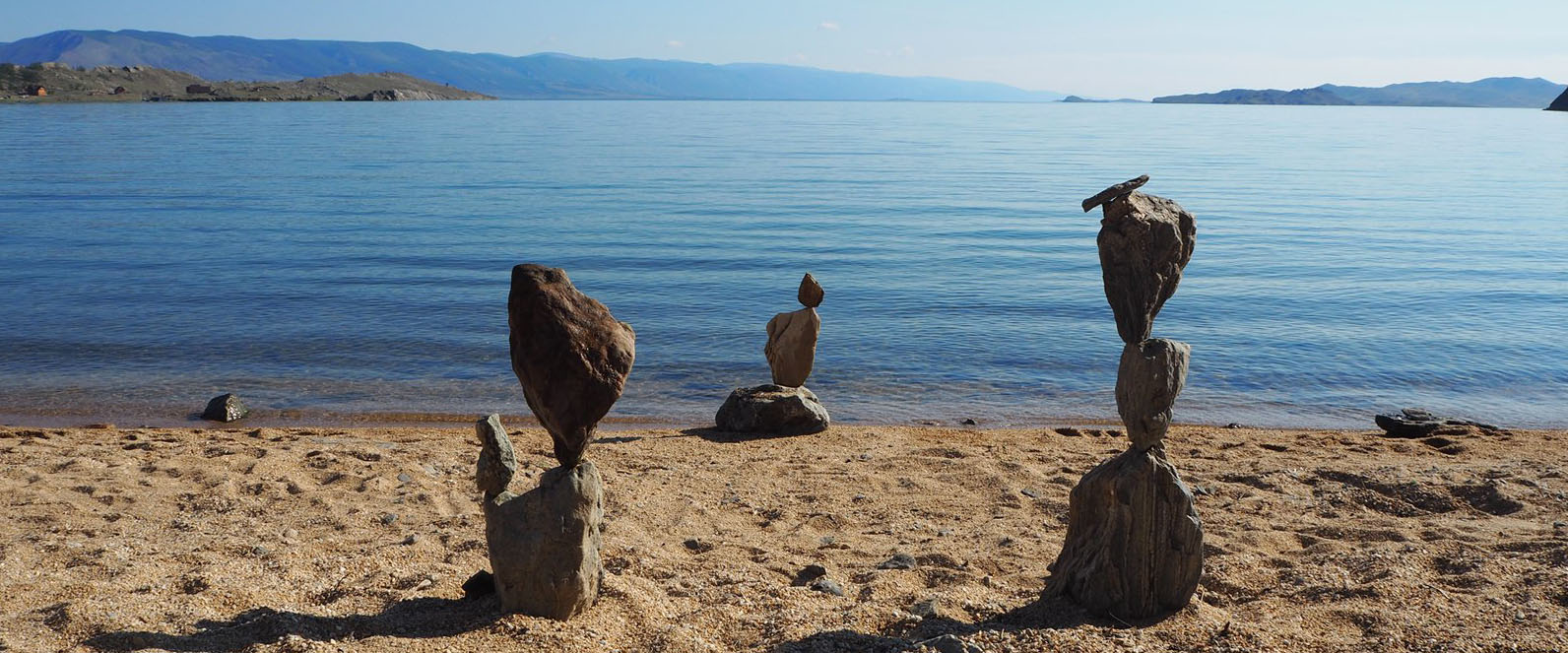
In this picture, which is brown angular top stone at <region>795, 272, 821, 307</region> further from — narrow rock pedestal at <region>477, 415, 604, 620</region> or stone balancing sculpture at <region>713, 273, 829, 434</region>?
narrow rock pedestal at <region>477, 415, 604, 620</region>

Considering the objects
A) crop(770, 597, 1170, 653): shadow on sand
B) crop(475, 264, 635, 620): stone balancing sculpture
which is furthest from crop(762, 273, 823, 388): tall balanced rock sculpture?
crop(475, 264, 635, 620): stone balancing sculpture

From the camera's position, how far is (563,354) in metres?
5.50

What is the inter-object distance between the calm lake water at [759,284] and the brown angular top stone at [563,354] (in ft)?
27.4

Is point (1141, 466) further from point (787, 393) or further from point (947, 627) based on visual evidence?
point (787, 393)

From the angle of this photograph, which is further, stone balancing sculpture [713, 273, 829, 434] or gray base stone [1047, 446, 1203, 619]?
stone balancing sculpture [713, 273, 829, 434]

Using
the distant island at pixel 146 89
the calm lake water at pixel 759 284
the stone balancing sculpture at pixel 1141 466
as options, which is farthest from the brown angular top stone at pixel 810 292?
the distant island at pixel 146 89

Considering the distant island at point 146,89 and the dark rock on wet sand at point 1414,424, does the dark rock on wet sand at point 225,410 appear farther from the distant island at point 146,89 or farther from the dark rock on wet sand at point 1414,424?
the distant island at point 146,89

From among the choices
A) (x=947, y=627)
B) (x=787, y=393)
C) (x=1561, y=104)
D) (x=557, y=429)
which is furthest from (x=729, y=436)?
(x=1561, y=104)

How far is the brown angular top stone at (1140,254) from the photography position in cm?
570

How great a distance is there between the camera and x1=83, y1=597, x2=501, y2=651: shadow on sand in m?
5.28

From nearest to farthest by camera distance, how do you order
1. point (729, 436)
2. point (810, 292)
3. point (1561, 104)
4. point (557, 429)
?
point (557, 429), point (810, 292), point (729, 436), point (1561, 104)

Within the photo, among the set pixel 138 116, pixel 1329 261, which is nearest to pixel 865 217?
pixel 1329 261

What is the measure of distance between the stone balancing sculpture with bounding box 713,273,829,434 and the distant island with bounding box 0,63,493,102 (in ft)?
438

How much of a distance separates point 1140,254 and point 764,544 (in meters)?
3.43
